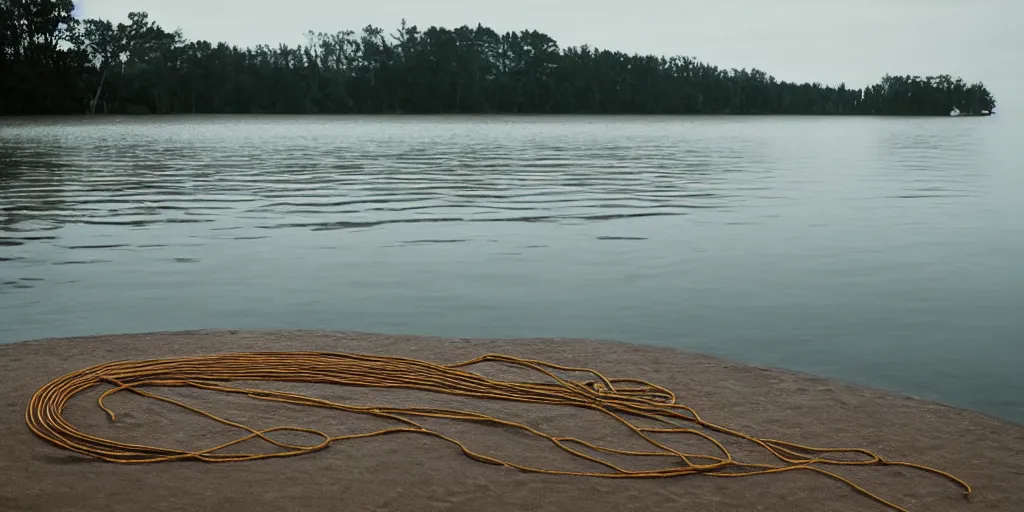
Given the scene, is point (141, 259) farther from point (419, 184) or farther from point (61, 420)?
point (419, 184)

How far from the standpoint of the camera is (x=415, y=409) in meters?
5.62

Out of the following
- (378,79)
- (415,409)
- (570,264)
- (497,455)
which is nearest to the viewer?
(497,455)

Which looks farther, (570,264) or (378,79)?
(378,79)

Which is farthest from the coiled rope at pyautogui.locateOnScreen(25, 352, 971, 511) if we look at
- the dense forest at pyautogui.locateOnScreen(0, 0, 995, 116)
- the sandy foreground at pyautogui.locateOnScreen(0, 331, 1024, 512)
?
the dense forest at pyautogui.locateOnScreen(0, 0, 995, 116)

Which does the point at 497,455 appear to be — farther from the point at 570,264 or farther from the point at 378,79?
the point at 378,79

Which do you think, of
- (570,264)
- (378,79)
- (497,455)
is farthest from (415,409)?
(378,79)

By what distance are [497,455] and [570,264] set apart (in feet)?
21.0

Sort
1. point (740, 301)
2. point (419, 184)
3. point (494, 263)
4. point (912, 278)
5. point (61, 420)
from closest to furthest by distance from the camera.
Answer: point (61, 420), point (740, 301), point (912, 278), point (494, 263), point (419, 184)

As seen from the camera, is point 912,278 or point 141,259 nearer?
point 912,278

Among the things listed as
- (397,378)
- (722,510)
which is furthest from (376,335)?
(722,510)

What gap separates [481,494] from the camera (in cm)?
437

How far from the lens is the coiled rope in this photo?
4805mm

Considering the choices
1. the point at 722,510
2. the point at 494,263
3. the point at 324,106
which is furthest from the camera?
the point at 324,106

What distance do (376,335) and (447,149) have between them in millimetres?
33358
